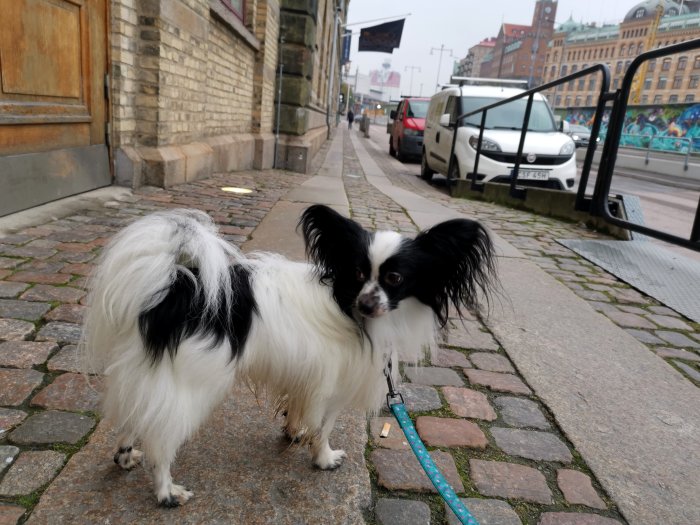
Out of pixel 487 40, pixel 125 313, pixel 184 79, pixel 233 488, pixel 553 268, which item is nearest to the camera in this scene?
pixel 125 313

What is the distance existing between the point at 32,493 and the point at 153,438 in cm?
48

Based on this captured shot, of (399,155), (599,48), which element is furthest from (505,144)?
(599,48)

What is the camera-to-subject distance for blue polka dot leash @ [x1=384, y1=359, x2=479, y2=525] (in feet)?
5.24

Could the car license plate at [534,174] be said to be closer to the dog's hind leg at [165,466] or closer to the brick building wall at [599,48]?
the dog's hind leg at [165,466]

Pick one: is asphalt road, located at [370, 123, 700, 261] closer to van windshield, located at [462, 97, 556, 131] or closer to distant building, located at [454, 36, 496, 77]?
van windshield, located at [462, 97, 556, 131]

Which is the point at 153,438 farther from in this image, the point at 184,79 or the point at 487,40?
the point at 487,40

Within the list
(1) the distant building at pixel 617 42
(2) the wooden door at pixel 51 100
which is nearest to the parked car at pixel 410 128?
(2) the wooden door at pixel 51 100

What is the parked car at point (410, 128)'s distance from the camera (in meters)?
19.0

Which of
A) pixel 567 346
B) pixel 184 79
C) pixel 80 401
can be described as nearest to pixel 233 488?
pixel 80 401

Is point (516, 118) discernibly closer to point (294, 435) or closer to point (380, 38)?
point (294, 435)

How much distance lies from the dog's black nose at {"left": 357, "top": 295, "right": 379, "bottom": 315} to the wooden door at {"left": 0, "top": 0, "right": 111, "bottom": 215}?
413 centimetres

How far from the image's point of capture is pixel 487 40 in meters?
160

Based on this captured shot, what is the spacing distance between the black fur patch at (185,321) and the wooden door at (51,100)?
3.83 m

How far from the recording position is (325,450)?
6.78 ft
